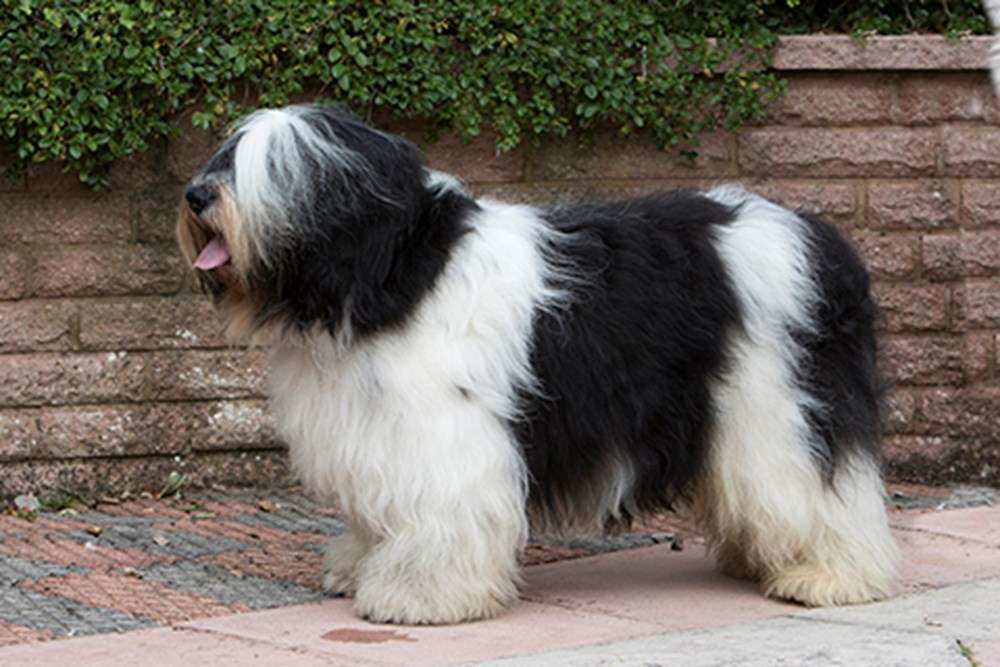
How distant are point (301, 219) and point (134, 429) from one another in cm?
292

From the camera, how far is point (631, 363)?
19.9ft

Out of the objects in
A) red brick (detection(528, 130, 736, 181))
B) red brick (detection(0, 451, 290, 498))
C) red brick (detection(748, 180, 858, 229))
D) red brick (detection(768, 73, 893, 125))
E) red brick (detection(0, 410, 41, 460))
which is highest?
red brick (detection(768, 73, 893, 125))

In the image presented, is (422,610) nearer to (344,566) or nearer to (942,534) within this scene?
(344,566)

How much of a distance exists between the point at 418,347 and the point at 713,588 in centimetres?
154

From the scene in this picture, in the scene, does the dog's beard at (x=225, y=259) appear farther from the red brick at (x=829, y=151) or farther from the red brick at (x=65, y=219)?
the red brick at (x=829, y=151)

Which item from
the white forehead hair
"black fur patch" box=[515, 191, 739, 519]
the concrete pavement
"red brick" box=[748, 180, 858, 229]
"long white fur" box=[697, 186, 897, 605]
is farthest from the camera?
"red brick" box=[748, 180, 858, 229]

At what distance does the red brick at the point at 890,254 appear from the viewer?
8.69m

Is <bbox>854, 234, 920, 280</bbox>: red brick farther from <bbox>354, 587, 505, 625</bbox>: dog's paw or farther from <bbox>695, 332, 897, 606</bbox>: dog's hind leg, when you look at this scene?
<bbox>354, 587, 505, 625</bbox>: dog's paw

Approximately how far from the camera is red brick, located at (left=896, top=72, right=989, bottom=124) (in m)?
8.68

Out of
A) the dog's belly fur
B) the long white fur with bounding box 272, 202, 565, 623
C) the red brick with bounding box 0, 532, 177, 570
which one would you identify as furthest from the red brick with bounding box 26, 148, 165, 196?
the long white fur with bounding box 272, 202, 565, 623

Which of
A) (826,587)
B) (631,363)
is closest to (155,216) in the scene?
(631,363)

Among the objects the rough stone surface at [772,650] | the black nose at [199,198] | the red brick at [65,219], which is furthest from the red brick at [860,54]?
the black nose at [199,198]

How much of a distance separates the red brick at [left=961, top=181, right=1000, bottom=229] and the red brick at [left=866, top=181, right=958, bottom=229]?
0.06 metres

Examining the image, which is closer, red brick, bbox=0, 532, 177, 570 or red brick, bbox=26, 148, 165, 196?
red brick, bbox=0, 532, 177, 570
